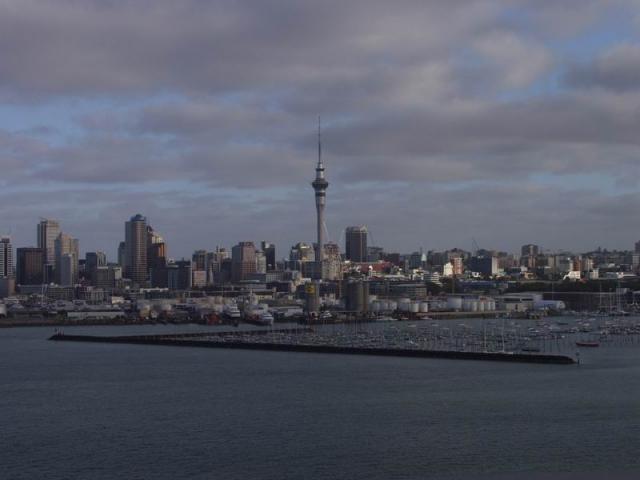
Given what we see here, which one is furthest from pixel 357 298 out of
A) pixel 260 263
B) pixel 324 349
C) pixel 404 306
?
pixel 260 263

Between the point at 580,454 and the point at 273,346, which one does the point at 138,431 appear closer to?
the point at 580,454

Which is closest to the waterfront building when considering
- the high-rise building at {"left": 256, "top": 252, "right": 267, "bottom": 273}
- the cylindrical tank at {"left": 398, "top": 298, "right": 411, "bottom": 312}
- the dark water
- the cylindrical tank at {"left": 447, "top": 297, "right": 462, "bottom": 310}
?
the high-rise building at {"left": 256, "top": 252, "right": 267, "bottom": 273}

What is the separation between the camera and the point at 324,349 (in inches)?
865

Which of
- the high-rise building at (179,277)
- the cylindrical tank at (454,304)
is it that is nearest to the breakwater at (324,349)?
the cylindrical tank at (454,304)

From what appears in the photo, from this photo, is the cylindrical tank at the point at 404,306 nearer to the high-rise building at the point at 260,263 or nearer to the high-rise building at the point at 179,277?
the high-rise building at the point at 179,277

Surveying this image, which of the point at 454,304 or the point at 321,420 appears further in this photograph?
the point at 454,304

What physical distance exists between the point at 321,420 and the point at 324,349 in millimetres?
9776

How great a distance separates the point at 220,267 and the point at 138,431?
66556 mm

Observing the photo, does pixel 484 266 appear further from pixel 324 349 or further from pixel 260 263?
pixel 324 349

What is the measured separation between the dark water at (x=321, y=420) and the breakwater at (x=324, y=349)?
66cm

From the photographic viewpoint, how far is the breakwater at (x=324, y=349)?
19.0m

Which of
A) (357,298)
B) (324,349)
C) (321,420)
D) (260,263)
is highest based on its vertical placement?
(260,263)

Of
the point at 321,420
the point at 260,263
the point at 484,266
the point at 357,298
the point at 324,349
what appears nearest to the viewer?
the point at 321,420

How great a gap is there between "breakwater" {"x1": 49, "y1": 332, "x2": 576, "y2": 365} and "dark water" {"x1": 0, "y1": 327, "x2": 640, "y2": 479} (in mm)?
658
